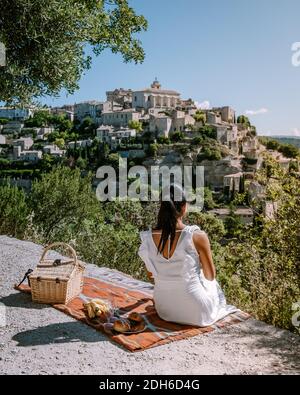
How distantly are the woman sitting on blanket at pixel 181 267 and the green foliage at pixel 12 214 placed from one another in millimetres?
5193

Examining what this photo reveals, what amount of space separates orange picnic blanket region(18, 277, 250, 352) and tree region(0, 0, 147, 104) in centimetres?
318

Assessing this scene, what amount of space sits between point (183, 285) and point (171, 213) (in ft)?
1.95

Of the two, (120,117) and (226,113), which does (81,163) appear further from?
(226,113)

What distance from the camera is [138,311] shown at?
4.37 meters

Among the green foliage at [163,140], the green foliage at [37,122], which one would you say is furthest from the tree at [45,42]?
the green foliage at [37,122]

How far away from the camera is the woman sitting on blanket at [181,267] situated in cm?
384

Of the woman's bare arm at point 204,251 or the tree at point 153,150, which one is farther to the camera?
the tree at point 153,150

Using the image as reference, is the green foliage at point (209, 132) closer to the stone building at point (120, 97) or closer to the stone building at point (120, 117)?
the stone building at point (120, 117)

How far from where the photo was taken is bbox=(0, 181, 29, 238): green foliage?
8625 mm

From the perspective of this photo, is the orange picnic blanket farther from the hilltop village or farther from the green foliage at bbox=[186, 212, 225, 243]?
the hilltop village

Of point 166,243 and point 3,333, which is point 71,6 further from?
point 3,333

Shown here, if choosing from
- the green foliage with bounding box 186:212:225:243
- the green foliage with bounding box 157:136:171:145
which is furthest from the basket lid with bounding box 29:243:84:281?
the green foliage with bounding box 157:136:171:145

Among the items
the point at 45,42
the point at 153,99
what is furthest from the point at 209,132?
the point at 45,42

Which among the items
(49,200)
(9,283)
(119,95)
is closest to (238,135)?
(119,95)
